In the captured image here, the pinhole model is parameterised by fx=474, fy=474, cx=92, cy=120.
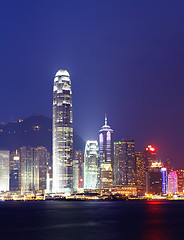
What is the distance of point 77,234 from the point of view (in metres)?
112

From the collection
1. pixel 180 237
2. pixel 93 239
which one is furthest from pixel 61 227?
pixel 180 237

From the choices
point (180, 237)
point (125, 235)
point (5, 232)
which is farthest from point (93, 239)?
point (5, 232)

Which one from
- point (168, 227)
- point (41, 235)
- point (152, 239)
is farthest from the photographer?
point (168, 227)

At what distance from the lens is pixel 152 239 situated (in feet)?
330

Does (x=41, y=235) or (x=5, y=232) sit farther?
(x=5, y=232)

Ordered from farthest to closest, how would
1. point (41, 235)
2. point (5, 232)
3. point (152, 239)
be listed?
1. point (5, 232)
2. point (41, 235)
3. point (152, 239)

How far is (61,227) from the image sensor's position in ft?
421

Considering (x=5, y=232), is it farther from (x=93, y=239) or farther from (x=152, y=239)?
(x=152, y=239)

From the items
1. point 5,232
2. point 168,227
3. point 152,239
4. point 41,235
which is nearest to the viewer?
point 152,239

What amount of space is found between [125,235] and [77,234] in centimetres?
1179

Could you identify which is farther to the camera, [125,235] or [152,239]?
[125,235]

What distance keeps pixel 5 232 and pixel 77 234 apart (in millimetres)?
17973

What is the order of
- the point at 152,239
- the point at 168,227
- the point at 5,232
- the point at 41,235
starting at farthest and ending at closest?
the point at 168,227 < the point at 5,232 < the point at 41,235 < the point at 152,239

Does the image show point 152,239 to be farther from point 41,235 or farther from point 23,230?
point 23,230
